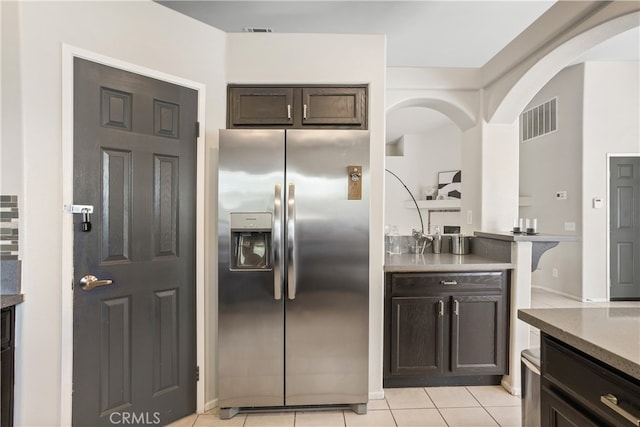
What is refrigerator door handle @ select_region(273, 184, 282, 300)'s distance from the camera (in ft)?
6.34

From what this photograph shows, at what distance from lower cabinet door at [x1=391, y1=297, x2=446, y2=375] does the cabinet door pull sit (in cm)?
143

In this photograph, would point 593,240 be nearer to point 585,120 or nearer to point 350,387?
point 585,120

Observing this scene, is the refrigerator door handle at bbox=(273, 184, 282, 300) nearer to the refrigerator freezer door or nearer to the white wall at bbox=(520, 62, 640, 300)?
the refrigerator freezer door

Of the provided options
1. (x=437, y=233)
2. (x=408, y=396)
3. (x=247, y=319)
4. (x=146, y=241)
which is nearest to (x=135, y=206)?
(x=146, y=241)

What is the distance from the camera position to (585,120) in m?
4.33

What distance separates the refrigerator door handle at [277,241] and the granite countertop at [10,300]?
4.18 ft

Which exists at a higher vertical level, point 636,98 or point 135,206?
point 636,98

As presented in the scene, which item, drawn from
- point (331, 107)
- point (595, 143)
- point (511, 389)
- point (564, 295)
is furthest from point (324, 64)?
point (564, 295)

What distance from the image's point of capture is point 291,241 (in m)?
1.97

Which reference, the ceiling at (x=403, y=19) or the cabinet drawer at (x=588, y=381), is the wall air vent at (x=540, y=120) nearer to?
the ceiling at (x=403, y=19)

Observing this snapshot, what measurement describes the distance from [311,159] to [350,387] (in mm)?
1525

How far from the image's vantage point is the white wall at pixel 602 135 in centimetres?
430

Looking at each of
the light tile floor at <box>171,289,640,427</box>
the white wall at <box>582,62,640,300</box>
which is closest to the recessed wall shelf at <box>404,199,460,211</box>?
the white wall at <box>582,62,640,300</box>

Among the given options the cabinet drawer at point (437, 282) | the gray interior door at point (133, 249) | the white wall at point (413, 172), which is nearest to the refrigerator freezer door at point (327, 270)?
the cabinet drawer at point (437, 282)
